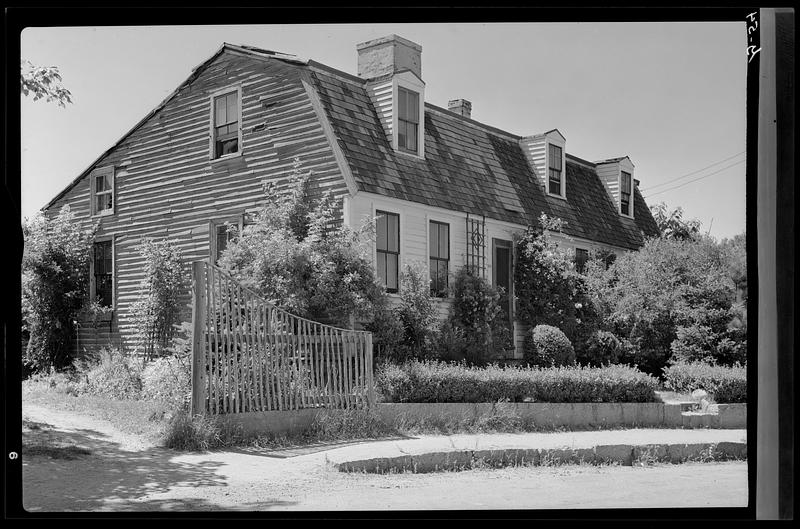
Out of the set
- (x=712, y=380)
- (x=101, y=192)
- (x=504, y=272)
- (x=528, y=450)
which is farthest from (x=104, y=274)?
(x=712, y=380)

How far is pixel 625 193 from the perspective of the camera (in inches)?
685

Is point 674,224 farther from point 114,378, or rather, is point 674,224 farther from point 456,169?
point 114,378

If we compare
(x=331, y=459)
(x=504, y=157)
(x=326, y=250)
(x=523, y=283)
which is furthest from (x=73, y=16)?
(x=504, y=157)

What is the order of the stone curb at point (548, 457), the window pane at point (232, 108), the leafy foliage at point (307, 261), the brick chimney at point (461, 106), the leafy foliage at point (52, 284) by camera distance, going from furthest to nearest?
the brick chimney at point (461, 106) → the leafy foliage at point (52, 284) → the window pane at point (232, 108) → the leafy foliage at point (307, 261) → the stone curb at point (548, 457)

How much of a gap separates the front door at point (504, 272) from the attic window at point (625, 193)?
4470 millimetres

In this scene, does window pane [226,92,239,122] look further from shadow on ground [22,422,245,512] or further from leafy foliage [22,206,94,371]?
shadow on ground [22,422,245,512]

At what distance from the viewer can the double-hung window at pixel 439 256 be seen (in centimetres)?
1227

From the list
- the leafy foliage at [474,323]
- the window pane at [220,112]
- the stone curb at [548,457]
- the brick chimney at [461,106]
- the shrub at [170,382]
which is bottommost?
the stone curb at [548,457]

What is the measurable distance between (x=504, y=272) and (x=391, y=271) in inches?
107

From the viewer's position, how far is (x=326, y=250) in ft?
33.6

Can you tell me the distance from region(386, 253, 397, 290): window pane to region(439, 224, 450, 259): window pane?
106 cm

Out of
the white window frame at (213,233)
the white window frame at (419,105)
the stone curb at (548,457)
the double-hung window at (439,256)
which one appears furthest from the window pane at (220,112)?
the stone curb at (548,457)

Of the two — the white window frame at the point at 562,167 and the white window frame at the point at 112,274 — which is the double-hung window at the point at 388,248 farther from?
the white window frame at the point at 112,274
